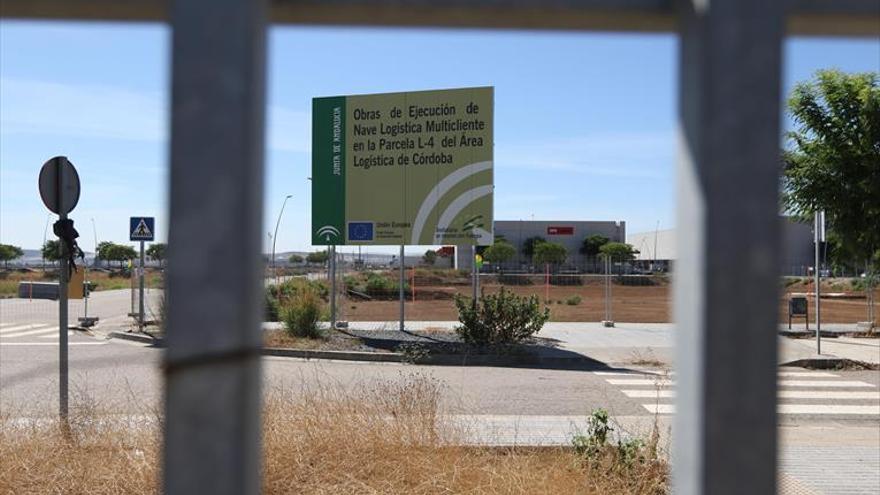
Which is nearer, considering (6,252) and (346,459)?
(346,459)

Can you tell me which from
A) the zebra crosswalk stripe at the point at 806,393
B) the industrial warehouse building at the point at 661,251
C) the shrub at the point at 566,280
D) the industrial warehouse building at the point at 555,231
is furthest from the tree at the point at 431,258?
the zebra crosswalk stripe at the point at 806,393

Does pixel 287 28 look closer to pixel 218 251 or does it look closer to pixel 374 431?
pixel 218 251

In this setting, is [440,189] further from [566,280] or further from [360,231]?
[566,280]

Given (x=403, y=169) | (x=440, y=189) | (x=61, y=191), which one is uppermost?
(x=403, y=169)

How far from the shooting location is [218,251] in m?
1.26

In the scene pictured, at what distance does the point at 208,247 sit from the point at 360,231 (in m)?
16.9

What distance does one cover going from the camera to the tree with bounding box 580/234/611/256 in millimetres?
84562

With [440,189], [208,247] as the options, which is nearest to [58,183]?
[208,247]

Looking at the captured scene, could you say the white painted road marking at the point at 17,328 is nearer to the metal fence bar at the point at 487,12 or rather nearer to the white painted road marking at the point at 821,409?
the white painted road marking at the point at 821,409

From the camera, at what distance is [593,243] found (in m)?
85.0

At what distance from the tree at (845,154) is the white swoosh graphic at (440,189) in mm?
7951

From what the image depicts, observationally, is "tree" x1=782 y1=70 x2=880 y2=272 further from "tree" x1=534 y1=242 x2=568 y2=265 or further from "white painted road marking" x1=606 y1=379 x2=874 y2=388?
"tree" x1=534 y1=242 x2=568 y2=265

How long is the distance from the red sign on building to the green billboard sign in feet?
243

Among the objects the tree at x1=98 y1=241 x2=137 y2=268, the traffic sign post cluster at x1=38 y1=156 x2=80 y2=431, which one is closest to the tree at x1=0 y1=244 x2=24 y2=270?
the tree at x1=98 y1=241 x2=137 y2=268
